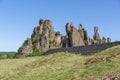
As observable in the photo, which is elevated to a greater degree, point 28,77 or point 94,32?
point 94,32

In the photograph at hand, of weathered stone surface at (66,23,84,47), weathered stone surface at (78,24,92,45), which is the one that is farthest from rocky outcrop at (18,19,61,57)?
weathered stone surface at (66,23,84,47)

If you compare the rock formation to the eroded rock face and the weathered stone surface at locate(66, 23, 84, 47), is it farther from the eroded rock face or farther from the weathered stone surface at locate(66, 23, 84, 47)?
the weathered stone surface at locate(66, 23, 84, 47)

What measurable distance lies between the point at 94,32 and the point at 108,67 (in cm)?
8779

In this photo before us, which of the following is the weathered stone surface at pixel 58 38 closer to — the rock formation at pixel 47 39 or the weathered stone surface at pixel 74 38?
the rock formation at pixel 47 39

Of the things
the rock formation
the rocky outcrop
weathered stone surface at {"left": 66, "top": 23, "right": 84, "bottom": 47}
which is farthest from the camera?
the rocky outcrop

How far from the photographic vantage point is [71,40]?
9700cm

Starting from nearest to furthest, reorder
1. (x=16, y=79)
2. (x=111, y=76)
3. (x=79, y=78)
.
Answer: (x=111, y=76)
(x=79, y=78)
(x=16, y=79)

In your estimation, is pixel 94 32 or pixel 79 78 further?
pixel 94 32

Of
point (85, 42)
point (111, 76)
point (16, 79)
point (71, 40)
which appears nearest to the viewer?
point (111, 76)

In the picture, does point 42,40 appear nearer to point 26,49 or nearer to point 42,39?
point 42,39

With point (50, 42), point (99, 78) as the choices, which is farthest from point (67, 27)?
point (99, 78)

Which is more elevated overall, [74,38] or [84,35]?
[84,35]

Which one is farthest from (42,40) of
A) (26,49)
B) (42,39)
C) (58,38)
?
(58,38)

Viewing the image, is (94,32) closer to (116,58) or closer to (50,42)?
(50,42)
